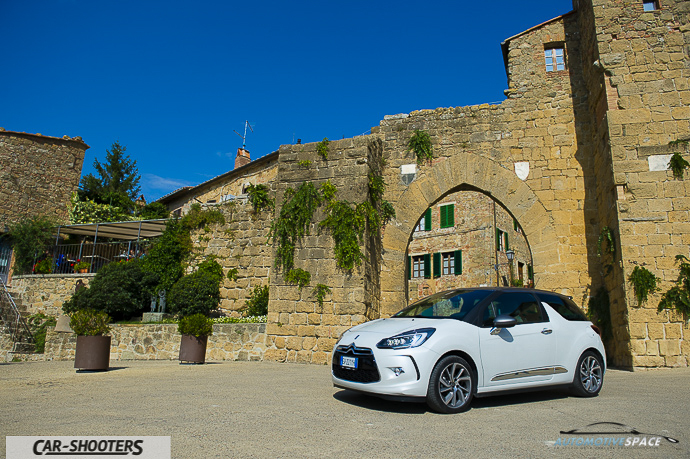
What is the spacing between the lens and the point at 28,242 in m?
19.4

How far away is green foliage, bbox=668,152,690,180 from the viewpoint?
8.82m

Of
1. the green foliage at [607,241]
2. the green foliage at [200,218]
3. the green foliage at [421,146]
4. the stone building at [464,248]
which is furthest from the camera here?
the stone building at [464,248]

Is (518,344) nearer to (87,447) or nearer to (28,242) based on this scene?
(87,447)

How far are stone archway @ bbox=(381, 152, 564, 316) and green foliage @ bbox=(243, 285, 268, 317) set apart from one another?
3041 mm

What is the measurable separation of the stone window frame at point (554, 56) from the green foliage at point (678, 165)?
152 inches

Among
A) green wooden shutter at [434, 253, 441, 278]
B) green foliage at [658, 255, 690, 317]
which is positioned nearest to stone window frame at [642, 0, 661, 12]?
green foliage at [658, 255, 690, 317]

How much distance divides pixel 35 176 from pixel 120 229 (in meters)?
7.46

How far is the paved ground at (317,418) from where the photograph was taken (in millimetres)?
3289

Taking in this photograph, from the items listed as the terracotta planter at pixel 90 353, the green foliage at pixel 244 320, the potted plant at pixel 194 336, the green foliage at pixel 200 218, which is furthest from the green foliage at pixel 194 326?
the green foliage at pixel 200 218

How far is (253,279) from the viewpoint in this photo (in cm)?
1281

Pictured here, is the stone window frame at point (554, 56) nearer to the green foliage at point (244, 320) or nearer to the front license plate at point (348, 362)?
the green foliage at point (244, 320)

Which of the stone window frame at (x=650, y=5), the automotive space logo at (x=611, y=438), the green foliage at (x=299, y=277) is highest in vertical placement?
the stone window frame at (x=650, y=5)

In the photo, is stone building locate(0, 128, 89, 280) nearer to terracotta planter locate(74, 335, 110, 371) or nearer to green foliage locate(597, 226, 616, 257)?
terracotta planter locate(74, 335, 110, 371)

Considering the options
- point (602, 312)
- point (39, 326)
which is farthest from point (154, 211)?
point (602, 312)
